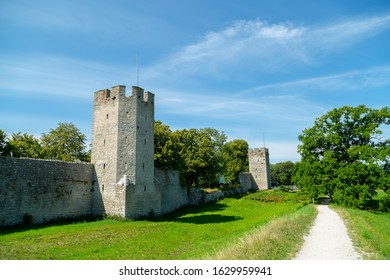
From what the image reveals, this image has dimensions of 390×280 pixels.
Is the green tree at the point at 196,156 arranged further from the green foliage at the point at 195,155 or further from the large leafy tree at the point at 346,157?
the large leafy tree at the point at 346,157

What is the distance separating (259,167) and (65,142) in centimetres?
3490

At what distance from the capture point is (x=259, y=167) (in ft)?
186

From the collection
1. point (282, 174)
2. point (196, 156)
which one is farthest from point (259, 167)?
point (282, 174)

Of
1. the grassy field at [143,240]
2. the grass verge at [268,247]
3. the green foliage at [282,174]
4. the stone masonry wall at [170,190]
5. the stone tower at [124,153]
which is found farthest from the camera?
the green foliage at [282,174]

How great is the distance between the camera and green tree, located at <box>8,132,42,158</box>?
32244 mm

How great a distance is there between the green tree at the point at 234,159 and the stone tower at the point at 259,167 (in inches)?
106

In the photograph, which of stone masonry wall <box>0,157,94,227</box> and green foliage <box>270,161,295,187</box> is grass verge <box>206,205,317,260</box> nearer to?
stone masonry wall <box>0,157,94,227</box>

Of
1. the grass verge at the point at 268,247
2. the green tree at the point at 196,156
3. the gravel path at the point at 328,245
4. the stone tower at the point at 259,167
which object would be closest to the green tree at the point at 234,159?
the stone tower at the point at 259,167

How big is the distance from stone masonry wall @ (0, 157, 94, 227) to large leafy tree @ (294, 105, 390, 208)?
72.1ft

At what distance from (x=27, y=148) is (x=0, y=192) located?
56.9 ft

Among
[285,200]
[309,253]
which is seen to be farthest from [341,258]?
[285,200]

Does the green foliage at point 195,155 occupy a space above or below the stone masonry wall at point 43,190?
above

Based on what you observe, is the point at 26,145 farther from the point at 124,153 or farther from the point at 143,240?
the point at 143,240

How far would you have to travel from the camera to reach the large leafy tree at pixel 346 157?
2647 centimetres
